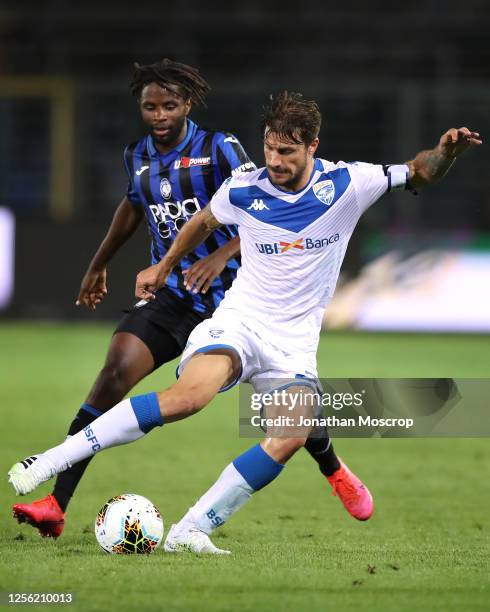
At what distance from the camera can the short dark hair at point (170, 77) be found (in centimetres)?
596

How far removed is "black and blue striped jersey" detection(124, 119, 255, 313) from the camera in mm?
6094

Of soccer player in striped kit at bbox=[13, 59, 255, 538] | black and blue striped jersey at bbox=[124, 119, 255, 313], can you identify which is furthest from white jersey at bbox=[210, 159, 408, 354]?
black and blue striped jersey at bbox=[124, 119, 255, 313]

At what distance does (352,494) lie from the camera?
6027 mm

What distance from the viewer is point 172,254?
18.3 ft

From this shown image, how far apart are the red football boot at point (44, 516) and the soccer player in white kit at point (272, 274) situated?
0.48m

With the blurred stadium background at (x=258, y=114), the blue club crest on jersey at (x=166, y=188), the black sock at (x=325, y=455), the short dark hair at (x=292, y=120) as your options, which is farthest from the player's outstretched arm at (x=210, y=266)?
the blurred stadium background at (x=258, y=114)


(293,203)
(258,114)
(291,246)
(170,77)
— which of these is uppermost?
(258,114)

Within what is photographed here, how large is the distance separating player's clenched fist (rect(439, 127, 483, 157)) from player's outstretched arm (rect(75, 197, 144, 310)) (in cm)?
172

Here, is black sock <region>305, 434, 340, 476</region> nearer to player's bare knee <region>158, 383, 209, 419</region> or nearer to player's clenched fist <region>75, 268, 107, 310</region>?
player's bare knee <region>158, 383, 209, 419</region>

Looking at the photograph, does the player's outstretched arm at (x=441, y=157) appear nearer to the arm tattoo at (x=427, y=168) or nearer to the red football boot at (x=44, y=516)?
the arm tattoo at (x=427, y=168)

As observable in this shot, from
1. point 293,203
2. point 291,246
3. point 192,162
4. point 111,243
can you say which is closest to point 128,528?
point 291,246

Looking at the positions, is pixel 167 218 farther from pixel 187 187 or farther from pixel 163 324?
pixel 163 324

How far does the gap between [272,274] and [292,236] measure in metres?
0.19

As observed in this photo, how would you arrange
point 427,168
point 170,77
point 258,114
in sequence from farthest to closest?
point 258,114 < point 170,77 < point 427,168
